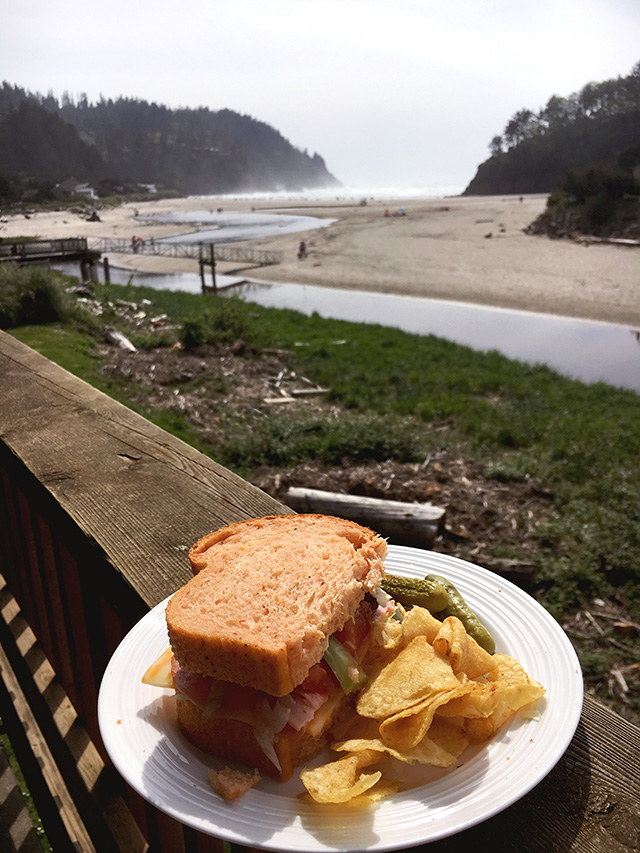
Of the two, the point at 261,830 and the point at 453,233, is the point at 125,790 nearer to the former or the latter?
the point at 261,830

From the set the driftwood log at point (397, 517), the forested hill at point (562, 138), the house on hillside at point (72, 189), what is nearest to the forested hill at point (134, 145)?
the house on hillside at point (72, 189)

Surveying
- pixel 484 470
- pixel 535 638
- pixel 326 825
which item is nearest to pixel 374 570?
pixel 535 638

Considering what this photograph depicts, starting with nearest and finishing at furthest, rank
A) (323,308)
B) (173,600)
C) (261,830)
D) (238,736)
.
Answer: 1. (261,830)
2. (238,736)
3. (173,600)
4. (323,308)

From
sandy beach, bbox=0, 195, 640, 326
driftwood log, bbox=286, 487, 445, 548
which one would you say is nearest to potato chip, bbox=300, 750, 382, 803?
driftwood log, bbox=286, 487, 445, 548

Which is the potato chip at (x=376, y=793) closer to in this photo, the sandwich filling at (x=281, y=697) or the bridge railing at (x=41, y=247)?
the sandwich filling at (x=281, y=697)

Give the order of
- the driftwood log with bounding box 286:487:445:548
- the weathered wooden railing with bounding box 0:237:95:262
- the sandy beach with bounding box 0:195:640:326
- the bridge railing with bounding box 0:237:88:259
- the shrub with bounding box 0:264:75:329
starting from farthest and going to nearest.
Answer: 1. the sandy beach with bounding box 0:195:640:326
2. the weathered wooden railing with bounding box 0:237:95:262
3. the bridge railing with bounding box 0:237:88:259
4. the shrub with bounding box 0:264:75:329
5. the driftwood log with bounding box 286:487:445:548

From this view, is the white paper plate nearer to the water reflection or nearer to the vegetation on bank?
the vegetation on bank

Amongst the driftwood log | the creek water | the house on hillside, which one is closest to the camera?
the driftwood log
